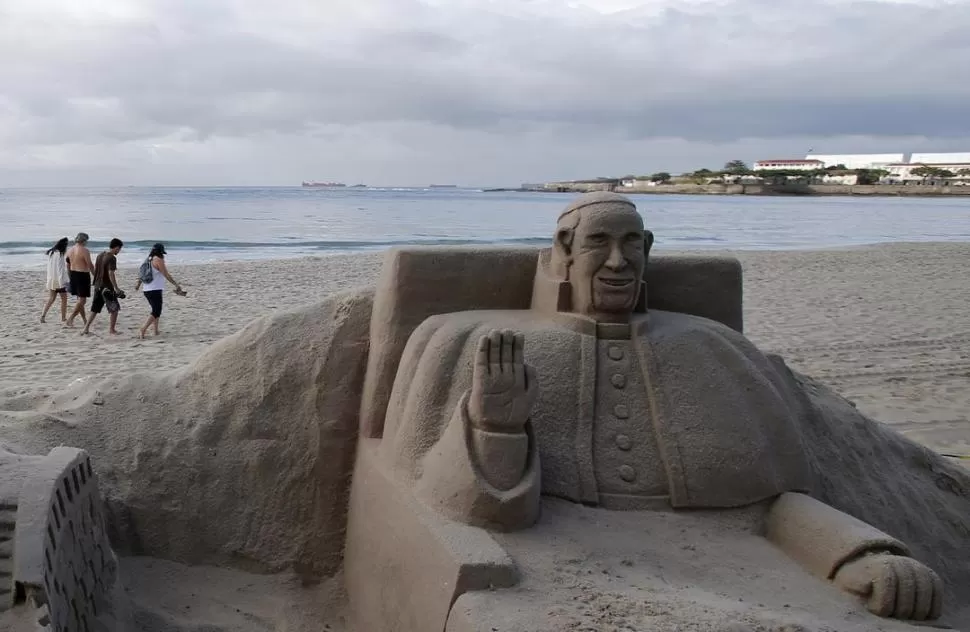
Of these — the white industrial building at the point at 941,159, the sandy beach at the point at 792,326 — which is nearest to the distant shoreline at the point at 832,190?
the white industrial building at the point at 941,159

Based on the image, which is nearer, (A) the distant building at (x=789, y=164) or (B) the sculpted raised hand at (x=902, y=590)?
(B) the sculpted raised hand at (x=902, y=590)

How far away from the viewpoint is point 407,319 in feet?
12.1

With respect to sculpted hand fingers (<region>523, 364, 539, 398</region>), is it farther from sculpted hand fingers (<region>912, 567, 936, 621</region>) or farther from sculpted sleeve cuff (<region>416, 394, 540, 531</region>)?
sculpted hand fingers (<region>912, 567, 936, 621</region>)

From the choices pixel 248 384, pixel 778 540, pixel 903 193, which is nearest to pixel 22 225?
pixel 248 384

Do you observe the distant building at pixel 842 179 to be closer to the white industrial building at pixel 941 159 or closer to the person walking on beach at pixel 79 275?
the white industrial building at pixel 941 159

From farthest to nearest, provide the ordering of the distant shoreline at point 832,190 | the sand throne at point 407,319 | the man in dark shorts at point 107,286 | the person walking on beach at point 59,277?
the distant shoreline at point 832,190
the person walking on beach at point 59,277
the man in dark shorts at point 107,286
the sand throne at point 407,319

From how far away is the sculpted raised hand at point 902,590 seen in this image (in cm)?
257

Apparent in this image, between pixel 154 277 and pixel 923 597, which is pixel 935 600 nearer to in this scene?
pixel 923 597

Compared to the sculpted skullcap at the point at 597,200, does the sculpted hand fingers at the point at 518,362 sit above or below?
below

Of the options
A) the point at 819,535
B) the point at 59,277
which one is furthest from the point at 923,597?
the point at 59,277

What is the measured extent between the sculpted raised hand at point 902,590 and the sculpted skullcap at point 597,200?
1463 mm

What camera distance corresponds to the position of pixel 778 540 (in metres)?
3.06

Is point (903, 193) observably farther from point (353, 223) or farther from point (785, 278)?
point (785, 278)

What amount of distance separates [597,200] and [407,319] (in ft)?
3.03
